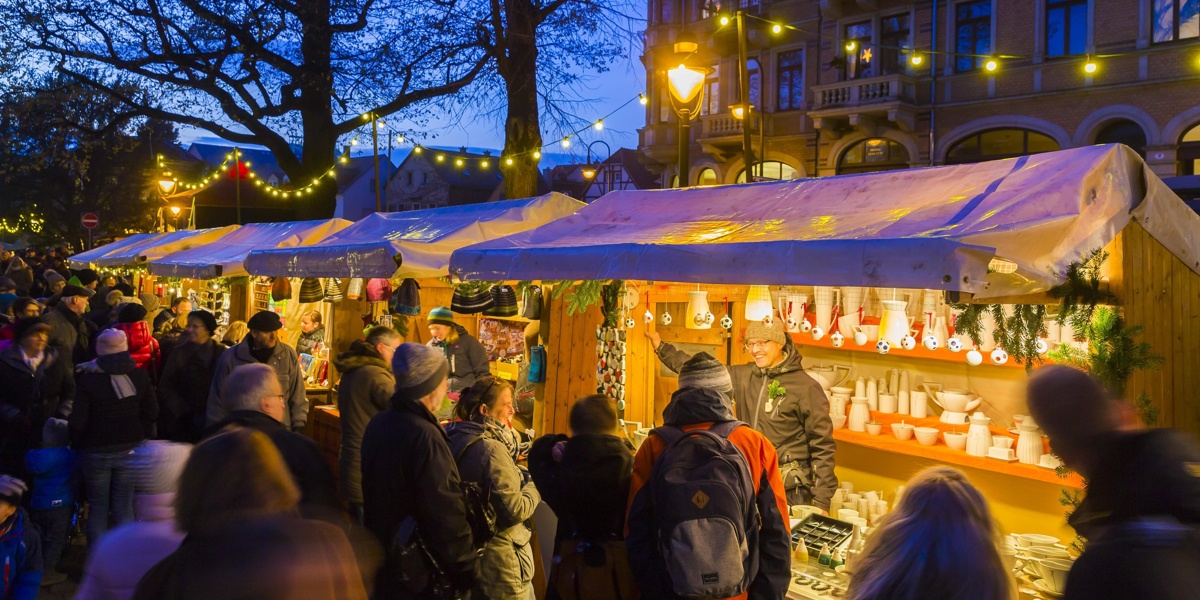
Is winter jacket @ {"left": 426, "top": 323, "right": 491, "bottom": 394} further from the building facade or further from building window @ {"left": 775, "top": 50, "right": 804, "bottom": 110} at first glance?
building window @ {"left": 775, "top": 50, "right": 804, "bottom": 110}

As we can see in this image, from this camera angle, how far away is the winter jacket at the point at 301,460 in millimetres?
3391

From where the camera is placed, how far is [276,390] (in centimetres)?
369

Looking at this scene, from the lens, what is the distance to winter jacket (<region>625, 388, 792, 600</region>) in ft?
10.3

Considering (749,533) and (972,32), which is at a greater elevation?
(972,32)

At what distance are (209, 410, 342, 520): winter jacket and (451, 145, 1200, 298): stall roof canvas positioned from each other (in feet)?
6.71

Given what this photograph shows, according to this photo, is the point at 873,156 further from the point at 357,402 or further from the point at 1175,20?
the point at 357,402

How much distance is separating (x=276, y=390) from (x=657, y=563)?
1.83 m

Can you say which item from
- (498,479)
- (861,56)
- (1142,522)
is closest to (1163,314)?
(1142,522)

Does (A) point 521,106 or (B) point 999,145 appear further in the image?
(B) point 999,145

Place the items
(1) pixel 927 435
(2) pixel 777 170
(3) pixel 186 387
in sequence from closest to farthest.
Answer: (1) pixel 927 435 < (3) pixel 186 387 < (2) pixel 777 170

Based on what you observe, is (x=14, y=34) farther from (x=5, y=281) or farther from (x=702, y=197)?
(x=702, y=197)

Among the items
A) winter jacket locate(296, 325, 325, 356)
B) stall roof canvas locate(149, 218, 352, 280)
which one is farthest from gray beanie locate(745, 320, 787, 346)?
stall roof canvas locate(149, 218, 352, 280)

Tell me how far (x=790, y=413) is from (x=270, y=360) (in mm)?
3784

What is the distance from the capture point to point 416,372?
3539mm
